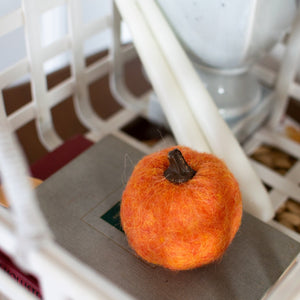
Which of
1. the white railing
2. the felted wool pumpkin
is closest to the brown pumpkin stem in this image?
the felted wool pumpkin

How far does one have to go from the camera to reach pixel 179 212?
32 centimetres

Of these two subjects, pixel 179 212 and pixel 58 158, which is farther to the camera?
pixel 58 158

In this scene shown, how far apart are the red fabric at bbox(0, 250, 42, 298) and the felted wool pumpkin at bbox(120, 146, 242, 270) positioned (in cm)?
10

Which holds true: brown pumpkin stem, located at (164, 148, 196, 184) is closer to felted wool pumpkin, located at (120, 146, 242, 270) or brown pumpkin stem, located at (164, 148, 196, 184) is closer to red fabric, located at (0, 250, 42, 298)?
felted wool pumpkin, located at (120, 146, 242, 270)

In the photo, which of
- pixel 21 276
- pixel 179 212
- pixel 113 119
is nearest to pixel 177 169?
pixel 179 212

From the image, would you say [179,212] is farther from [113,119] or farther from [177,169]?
[113,119]

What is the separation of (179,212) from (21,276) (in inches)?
6.6

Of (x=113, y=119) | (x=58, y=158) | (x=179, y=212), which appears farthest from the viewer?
(x=113, y=119)

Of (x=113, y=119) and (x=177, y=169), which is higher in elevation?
(x=177, y=169)

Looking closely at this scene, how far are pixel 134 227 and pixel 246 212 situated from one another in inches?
6.0

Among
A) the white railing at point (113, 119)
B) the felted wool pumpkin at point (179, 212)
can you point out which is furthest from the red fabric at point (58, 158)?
the felted wool pumpkin at point (179, 212)

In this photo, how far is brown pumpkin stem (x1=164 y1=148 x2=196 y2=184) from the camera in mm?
332

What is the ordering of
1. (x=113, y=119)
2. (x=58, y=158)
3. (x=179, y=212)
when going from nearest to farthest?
(x=179, y=212)
(x=58, y=158)
(x=113, y=119)

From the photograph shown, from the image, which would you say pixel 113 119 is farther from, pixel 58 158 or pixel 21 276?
pixel 21 276
